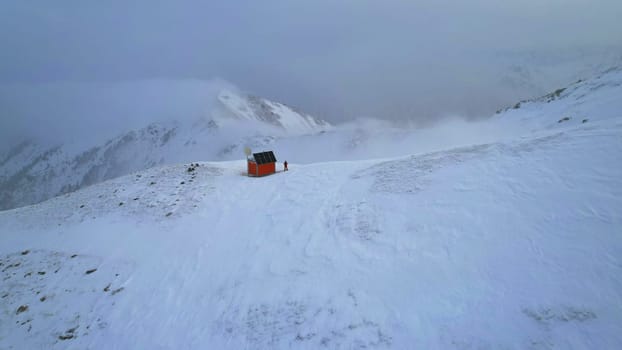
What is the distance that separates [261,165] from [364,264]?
13.7m

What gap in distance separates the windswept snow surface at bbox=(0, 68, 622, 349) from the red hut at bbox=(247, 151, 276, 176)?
5.09m

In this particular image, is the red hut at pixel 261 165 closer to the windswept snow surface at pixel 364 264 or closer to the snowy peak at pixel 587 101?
the windswept snow surface at pixel 364 264

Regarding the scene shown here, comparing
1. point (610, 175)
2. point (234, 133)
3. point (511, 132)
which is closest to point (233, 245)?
point (610, 175)

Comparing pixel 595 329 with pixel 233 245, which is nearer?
pixel 595 329

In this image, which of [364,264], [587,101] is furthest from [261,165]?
[587,101]

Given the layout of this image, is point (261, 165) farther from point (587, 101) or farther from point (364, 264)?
point (587, 101)

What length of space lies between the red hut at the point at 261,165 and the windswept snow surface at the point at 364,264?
5.09 metres

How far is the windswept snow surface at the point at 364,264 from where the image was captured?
6211mm

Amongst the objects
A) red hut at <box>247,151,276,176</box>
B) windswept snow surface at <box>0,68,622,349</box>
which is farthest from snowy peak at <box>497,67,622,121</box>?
red hut at <box>247,151,276,176</box>

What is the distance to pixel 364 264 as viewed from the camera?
8.76 meters

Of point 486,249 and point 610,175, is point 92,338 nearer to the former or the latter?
point 486,249

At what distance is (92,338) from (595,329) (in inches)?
512

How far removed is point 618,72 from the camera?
30.8m

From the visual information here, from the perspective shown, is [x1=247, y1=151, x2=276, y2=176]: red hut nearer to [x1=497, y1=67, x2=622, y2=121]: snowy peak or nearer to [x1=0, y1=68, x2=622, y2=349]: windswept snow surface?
[x1=0, y1=68, x2=622, y2=349]: windswept snow surface
